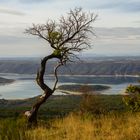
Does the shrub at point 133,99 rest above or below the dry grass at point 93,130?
above

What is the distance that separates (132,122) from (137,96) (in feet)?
3.77

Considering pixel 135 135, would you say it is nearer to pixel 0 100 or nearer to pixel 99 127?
pixel 99 127

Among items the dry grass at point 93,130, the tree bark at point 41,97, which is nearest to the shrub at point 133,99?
the dry grass at point 93,130

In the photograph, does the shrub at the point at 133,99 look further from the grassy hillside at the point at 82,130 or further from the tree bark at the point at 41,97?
the tree bark at the point at 41,97

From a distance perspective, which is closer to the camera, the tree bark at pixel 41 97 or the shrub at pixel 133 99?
the shrub at pixel 133 99

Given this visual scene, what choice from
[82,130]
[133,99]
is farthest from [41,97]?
[82,130]

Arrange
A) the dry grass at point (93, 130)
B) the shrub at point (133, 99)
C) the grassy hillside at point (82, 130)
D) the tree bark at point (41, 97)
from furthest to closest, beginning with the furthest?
1. the tree bark at point (41, 97)
2. the shrub at point (133, 99)
3. the dry grass at point (93, 130)
4. the grassy hillside at point (82, 130)

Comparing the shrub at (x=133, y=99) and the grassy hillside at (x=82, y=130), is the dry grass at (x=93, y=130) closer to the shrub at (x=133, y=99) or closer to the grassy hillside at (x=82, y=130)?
the grassy hillside at (x=82, y=130)

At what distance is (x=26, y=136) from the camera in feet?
27.4

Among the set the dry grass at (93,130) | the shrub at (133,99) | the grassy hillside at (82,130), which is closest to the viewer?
the grassy hillside at (82,130)

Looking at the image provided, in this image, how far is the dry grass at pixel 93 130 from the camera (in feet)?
27.8

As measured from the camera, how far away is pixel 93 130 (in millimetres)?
9531

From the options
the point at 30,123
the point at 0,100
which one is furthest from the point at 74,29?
the point at 0,100

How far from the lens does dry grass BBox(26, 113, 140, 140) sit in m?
8.48
